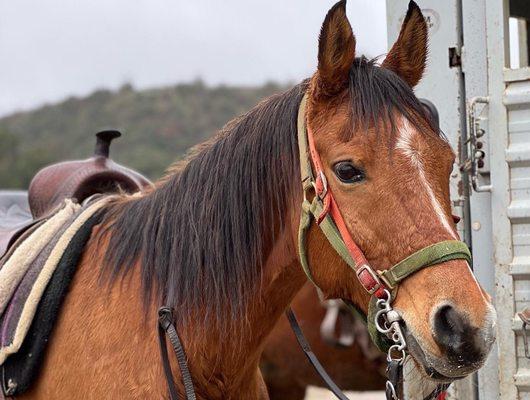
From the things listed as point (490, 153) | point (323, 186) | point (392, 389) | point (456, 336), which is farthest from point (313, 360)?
point (490, 153)

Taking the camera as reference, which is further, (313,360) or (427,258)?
(313,360)

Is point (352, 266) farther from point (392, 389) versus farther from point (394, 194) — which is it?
point (392, 389)

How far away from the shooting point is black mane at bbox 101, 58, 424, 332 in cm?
228

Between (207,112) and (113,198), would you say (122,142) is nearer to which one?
(207,112)

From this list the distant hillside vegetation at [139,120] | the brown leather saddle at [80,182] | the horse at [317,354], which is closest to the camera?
the brown leather saddle at [80,182]

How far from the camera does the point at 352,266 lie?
80.1 inches

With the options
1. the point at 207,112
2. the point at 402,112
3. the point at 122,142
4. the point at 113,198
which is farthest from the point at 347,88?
the point at 207,112

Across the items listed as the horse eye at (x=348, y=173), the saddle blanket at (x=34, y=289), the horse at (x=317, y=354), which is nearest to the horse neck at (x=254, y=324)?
the horse eye at (x=348, y=173)

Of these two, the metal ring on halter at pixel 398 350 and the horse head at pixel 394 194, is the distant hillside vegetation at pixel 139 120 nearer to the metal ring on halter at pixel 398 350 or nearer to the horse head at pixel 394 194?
the horse head at pixel 394 194

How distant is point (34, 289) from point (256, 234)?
751 millimetres

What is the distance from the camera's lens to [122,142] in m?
40.1

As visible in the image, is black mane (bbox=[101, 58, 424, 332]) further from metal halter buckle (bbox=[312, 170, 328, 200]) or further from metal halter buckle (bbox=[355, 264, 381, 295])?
metal halter buckle (bbox=[355, 264, 381, 295])

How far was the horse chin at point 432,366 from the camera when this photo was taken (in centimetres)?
186

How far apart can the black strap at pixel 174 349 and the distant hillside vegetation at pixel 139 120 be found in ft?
101
